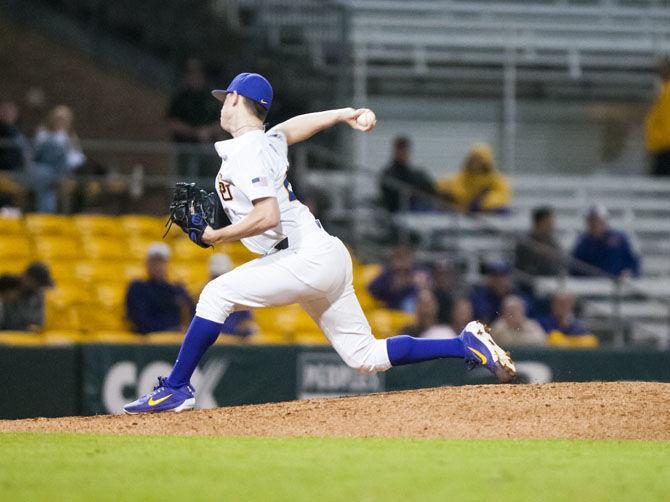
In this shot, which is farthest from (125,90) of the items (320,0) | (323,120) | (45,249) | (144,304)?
(323,120)

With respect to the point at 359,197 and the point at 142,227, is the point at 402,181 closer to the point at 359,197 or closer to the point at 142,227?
the point at 359,197

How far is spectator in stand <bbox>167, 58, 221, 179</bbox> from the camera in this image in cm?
1433

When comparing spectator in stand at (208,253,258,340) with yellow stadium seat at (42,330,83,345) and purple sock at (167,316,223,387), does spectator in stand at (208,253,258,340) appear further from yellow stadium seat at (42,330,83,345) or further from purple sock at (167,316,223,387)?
purple sock at (167,316,223,387)

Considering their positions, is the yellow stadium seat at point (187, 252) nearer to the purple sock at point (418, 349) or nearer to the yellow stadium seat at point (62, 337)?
the yellow stadium seat at point (62, 337)

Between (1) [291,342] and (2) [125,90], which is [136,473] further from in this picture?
(2) [125,90]

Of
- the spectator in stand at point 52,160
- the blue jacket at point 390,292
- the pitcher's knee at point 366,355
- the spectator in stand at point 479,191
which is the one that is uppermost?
the spectator in stand at point 52,160

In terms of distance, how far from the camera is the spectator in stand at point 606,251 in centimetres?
1485

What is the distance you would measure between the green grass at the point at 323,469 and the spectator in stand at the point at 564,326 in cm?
591

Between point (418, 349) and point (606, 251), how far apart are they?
7194 millimetres

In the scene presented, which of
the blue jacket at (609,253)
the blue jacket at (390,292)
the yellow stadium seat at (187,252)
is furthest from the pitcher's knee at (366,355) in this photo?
the blue jacket at (609,253)

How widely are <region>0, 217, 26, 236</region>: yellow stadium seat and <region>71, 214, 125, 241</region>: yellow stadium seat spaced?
22.6 inches

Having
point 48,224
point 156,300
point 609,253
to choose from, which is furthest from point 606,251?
point 48,224

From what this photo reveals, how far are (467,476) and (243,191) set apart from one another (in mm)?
2329

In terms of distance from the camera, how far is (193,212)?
7.62 meters
